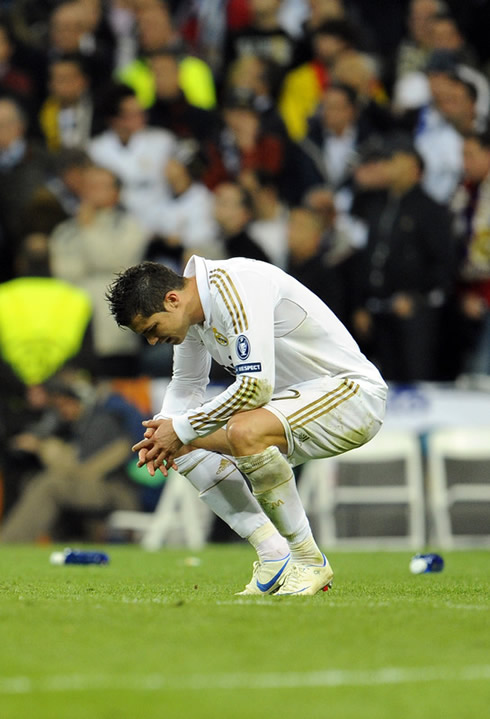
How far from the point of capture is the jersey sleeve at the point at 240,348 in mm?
6484

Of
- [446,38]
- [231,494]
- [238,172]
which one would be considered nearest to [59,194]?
[238,172]

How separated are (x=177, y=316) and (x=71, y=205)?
8.98 m

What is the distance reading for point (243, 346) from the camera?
6484 mm

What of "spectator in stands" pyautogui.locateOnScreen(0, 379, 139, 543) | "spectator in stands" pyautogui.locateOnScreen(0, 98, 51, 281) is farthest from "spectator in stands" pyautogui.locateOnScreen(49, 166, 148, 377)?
"spectator in stands" pyautogui.locateOnScreen(0, 379, 139, 543)

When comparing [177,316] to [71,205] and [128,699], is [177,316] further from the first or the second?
[71,205]

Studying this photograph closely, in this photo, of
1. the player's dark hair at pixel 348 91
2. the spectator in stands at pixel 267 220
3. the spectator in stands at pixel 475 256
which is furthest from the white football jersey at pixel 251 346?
the player's dark hair at pixel 348 91

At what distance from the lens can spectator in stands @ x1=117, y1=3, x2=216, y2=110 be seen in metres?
16.5

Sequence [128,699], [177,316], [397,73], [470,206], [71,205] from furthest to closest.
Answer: [397,73]
[71,205]
[470,206]
[177,316]
[128,699]

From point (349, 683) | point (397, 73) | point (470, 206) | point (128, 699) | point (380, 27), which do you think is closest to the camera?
point (128, 699)

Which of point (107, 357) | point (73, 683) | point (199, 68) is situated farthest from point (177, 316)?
point (199, 68)

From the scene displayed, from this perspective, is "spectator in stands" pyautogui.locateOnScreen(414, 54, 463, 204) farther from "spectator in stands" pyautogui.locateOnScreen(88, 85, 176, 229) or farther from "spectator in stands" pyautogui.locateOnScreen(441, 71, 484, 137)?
"spectator in stands" pyautogui.locateOnScreen(88, 85, 176, 229)

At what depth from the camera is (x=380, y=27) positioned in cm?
1794

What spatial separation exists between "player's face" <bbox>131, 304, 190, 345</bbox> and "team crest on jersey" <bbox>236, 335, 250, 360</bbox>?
31cm

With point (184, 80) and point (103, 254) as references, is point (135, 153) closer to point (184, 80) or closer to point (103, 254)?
point (103, 254)
